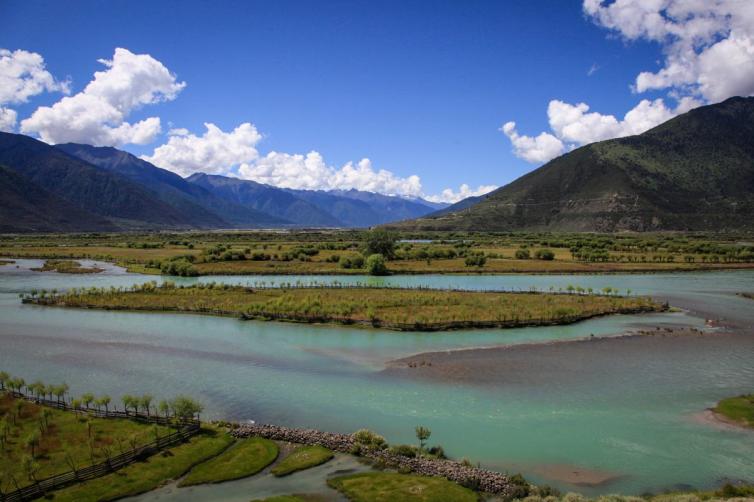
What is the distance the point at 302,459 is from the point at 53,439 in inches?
459

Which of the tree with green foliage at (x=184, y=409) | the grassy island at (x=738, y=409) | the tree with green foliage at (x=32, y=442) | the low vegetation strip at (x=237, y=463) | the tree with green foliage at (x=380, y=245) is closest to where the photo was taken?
the low vegetation strip at (x=237, y=463)

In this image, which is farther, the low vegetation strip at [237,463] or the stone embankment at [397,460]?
the low vegetation strip at [237,463]

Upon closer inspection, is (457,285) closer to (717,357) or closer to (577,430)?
(717,357)

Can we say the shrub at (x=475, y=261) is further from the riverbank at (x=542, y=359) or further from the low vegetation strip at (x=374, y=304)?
the riverbank at (x=542, y=359)

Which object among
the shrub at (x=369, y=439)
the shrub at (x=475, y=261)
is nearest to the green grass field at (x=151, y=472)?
the shrub at (x=369, y=439)

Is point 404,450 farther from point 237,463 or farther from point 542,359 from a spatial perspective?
point 542,359

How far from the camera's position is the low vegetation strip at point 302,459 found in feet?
72.6

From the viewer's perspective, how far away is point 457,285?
3036 inches

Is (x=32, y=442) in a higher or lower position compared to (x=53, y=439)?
higher

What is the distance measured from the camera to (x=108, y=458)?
22000 millimetres

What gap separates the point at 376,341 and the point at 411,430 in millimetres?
18734

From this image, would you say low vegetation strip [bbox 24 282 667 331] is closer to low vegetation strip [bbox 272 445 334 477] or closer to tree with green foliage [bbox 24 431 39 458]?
low vegetation strip [bbox 272 445 334 477]

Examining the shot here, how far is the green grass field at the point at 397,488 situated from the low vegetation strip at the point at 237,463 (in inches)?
137

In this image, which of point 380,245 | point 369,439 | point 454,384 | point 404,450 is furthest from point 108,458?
point 380,245
